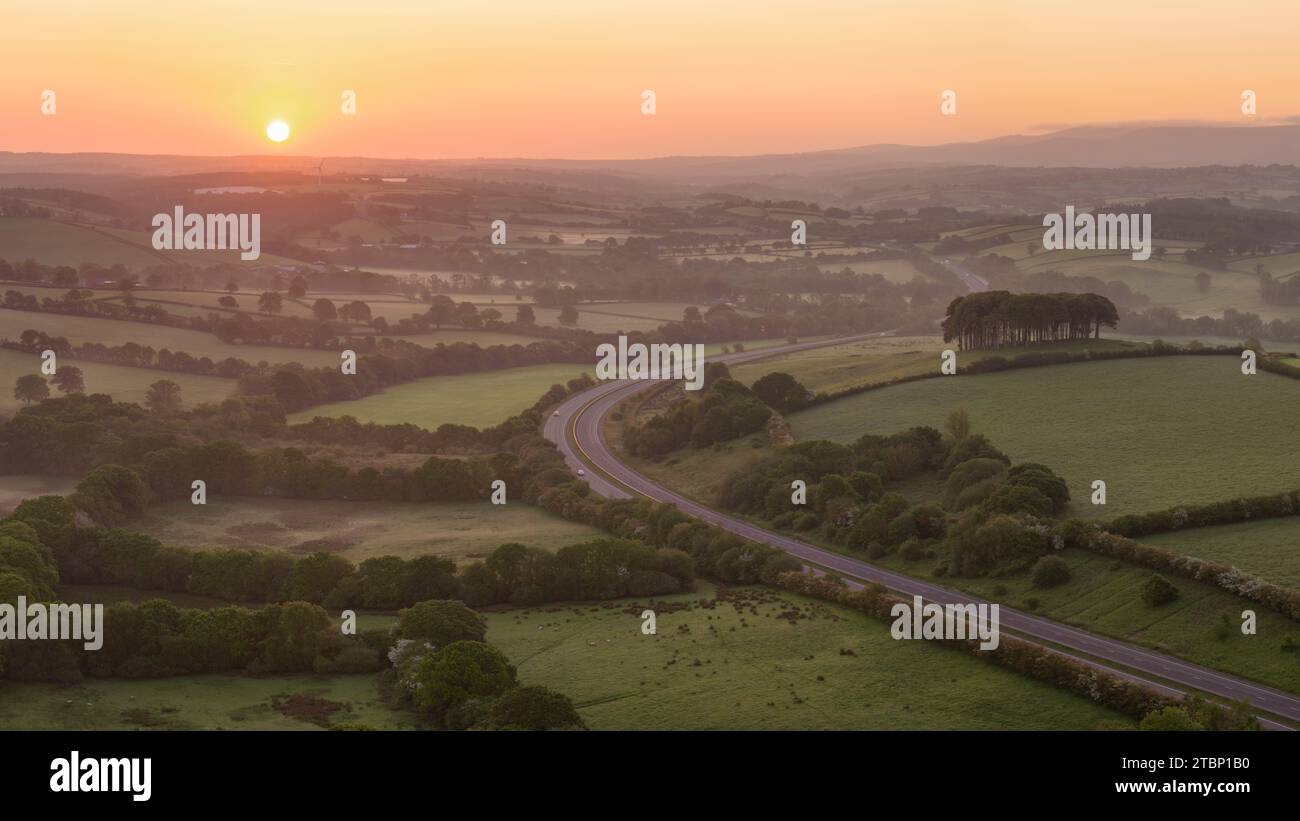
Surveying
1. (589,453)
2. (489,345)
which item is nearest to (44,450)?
(589,453)

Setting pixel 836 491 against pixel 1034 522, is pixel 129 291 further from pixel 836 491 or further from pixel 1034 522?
pixel 1034 522

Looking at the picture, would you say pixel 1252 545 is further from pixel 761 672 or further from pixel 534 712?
pixel 534 712

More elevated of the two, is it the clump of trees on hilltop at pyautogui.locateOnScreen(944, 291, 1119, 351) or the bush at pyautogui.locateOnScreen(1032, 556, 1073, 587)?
the clump of trees on hilltop at pyautogui.locateOnScreen(944, 291, 1119, 351)

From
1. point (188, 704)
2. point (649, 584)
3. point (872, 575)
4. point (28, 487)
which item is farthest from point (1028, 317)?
point (28, 487)

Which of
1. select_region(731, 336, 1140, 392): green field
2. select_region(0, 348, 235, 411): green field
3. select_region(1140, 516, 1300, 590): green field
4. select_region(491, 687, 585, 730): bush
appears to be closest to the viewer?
select_region(491, 687, 585, 730): bush
